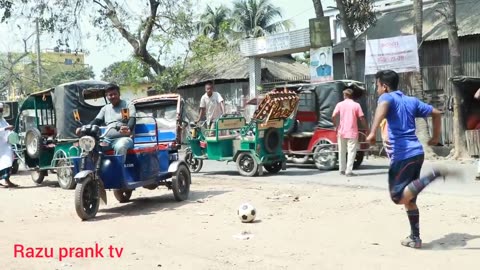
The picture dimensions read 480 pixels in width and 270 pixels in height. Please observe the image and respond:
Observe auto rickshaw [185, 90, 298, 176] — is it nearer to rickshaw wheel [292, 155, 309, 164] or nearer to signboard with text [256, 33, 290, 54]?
rickshaw wheel [292, 155, 309, 164]

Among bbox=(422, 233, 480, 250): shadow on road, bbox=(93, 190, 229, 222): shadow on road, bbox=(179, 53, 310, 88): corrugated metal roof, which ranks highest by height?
bbox=(179, 53, 310, 88): corrugated metal roof

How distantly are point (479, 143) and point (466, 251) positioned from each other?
31.2ft

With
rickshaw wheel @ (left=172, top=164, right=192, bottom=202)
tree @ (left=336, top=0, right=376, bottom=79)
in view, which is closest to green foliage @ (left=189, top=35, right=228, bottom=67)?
tree @ (left=336, top=0, right=376, bottom=79)

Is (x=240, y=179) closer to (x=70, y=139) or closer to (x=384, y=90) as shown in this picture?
(x=70, y=139)

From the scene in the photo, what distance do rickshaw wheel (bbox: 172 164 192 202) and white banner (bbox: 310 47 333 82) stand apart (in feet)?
31.9

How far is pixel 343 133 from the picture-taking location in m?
12.2

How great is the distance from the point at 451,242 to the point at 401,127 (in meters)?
1.34

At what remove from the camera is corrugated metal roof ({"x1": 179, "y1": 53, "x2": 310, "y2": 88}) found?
85.6ft

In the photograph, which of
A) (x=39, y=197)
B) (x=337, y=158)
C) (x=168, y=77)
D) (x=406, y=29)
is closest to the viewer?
(x=39, y=197)

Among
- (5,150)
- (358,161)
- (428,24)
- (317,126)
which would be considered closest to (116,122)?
(5,150)

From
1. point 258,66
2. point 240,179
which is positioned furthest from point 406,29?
point 240,179

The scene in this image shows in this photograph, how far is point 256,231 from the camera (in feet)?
23.1

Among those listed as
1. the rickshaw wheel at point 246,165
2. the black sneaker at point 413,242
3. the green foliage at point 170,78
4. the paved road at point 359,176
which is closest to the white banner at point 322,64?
the paved road at point 359,176

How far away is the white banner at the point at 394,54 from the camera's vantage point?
15.8 meters
